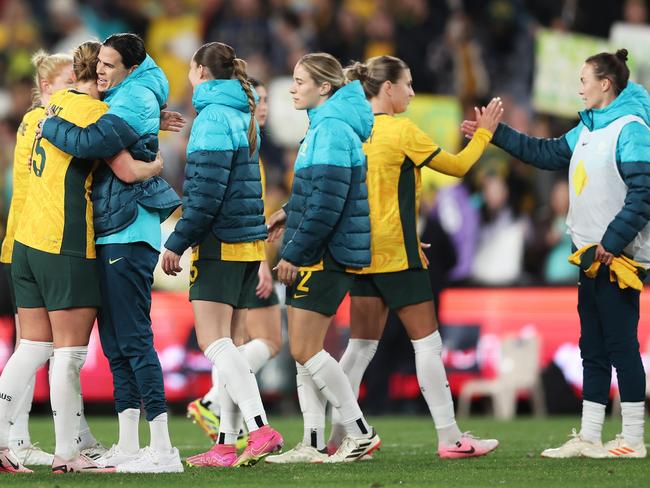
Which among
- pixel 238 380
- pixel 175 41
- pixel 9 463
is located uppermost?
pixel 175 41

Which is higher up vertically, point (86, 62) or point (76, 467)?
point (86, 62)

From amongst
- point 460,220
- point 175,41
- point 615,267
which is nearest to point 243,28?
point 175,41

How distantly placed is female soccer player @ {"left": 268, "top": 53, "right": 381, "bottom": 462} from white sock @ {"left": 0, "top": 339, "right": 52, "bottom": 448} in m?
1.36

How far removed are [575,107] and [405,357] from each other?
3088mm

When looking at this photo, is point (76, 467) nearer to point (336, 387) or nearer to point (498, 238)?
point (336, 387)

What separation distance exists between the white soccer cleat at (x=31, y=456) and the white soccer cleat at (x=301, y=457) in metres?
1.34

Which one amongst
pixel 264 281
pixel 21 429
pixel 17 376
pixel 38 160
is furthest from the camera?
pixel 264 281

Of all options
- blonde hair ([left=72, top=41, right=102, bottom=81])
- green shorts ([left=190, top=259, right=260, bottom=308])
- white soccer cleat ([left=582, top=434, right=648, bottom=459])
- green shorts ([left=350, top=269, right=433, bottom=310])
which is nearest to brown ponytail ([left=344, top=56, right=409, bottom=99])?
green shorts ([left=350, top=269, right=433, bottom=310])

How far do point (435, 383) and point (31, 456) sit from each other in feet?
8.05

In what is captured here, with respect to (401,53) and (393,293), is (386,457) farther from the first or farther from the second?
(401,53)

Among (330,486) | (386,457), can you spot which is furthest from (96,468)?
(386,457)

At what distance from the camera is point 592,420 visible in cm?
769

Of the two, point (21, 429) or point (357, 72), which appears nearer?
point (357, 72)

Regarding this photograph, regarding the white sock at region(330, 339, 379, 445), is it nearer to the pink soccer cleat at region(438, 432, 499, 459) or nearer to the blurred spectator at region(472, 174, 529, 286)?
the pink soccer cleat at region(438, 432, 499, 459)
